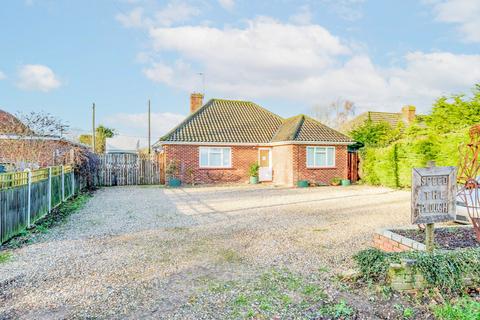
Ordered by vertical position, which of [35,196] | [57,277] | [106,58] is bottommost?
[57,277]

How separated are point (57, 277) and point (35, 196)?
182 inches

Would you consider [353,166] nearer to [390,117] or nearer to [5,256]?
[390,117]

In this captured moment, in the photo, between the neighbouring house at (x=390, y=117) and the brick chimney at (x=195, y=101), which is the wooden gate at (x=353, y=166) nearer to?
the neighbouring house at (x=390, y=117)

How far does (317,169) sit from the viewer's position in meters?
19.8

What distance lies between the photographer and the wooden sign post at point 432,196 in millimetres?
4410

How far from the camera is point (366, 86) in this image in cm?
2638

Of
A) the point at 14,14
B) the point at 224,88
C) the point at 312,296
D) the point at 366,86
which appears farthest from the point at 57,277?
the point at 366,86

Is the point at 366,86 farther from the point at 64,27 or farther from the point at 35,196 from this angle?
the point at 35,196

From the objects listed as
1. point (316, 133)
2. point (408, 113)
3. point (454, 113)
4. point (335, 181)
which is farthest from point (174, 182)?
point (408, 113)

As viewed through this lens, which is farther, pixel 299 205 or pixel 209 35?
pixel 209 35

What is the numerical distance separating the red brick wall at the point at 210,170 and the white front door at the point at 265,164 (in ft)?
1.31

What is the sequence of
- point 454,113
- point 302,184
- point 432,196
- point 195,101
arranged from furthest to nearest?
point 195,101
point 302,184
point 454,113
point 432,196

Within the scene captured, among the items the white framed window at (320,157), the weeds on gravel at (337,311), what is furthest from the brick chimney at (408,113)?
the weeds on gravel at (337,311)

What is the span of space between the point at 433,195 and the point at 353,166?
17.2 m
